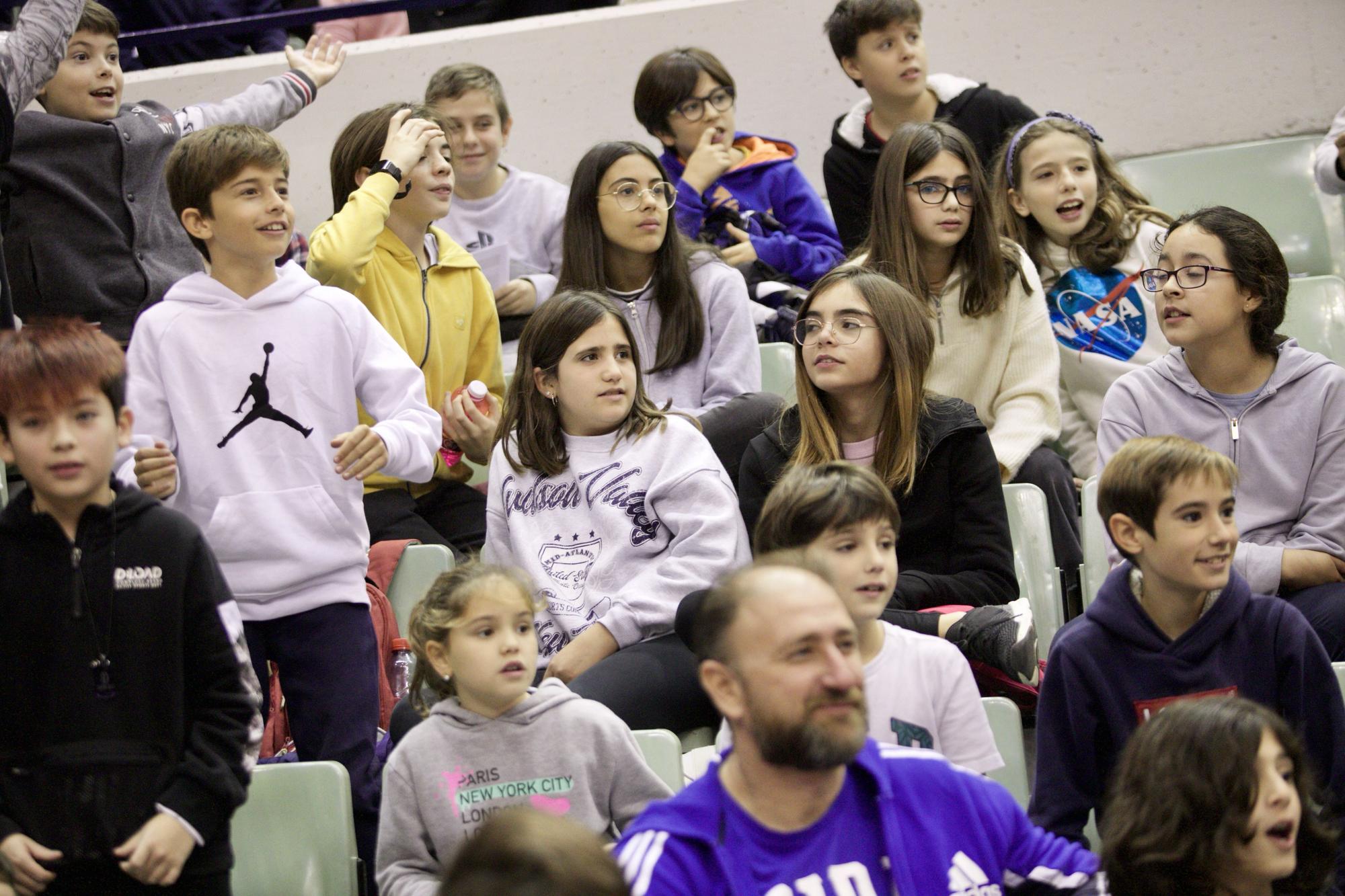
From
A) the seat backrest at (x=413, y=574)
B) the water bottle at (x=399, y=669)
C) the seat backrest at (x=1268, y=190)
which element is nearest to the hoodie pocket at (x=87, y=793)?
the water bottle at (x=399, y=669)

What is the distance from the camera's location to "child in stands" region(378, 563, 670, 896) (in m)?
2.10

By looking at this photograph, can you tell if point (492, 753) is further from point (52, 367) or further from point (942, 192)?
point (942, 192)

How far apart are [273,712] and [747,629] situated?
1.32m

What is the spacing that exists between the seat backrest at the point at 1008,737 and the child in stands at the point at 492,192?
79.0 inches

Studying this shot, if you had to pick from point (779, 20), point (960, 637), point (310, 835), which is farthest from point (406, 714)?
point (779, 20)

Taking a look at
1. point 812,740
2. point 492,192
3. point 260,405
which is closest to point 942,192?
point 492,192

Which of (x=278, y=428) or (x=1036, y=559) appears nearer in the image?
(x=278, y=428)

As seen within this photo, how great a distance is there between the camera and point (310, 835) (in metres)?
2.23

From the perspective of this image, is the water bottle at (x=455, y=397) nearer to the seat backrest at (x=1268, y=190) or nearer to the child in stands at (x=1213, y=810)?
the child in stands at (x=1213, y=810)

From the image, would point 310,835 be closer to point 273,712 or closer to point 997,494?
point 273,712

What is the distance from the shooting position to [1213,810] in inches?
67.0

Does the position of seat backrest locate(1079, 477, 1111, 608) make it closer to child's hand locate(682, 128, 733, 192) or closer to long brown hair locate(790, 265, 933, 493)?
long brown hair locate(790, 265, 933, 493)

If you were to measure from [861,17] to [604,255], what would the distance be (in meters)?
1.19

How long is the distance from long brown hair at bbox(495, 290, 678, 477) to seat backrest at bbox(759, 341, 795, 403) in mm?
871
